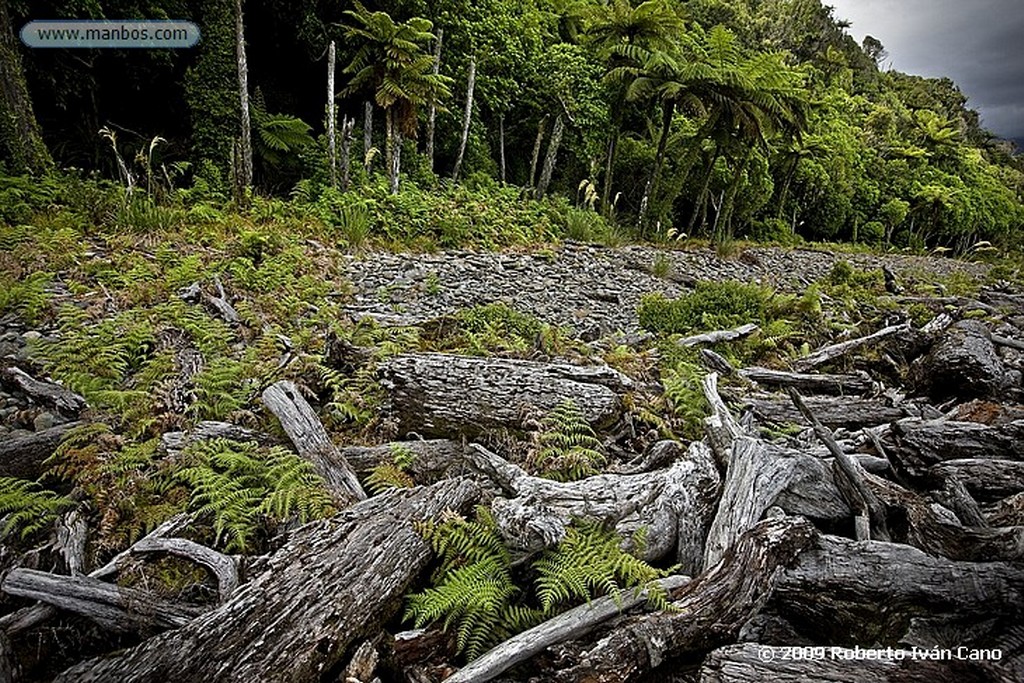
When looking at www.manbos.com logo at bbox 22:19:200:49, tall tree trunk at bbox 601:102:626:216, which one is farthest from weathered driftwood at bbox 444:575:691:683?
tall tree trunk at bbox 601:102:626:216

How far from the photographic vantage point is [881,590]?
2.27 meters

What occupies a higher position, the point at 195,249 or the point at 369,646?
the point at 195,249

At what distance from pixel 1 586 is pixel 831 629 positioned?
3.34 m

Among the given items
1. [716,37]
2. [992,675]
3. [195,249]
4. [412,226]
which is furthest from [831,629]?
[716,37]

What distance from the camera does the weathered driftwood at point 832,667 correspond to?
6.38 ft

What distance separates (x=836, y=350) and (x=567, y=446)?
382cm

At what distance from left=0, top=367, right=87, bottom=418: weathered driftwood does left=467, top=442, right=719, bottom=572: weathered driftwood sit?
279cm

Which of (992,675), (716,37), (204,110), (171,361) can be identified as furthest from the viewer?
(716,37)

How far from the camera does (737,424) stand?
3895 millimetres

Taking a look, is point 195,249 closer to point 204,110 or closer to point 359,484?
point 359,484

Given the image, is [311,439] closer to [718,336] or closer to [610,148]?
[718,336]

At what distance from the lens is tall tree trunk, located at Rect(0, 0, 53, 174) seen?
9.11m

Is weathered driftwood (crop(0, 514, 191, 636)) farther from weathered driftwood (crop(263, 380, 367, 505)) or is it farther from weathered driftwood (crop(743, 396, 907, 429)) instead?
weathered driftwood (crop(743, 396, 907, 429))

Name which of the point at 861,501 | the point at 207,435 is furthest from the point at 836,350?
the point at 207,435
